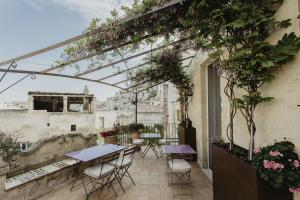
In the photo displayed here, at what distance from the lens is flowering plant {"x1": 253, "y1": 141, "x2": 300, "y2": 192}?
1614 millimetres

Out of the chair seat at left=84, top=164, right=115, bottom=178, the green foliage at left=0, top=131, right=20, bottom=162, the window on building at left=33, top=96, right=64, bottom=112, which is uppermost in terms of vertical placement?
the window on building at left=33, top=96, right=64, bottom=112

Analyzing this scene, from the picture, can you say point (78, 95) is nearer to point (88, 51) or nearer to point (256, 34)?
point (88, 51)

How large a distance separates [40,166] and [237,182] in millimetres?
3819

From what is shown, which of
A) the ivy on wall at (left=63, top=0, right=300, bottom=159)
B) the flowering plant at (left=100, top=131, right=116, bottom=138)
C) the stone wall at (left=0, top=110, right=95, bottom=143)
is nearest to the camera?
the ivy on wall at (left=63, top=0, right=300, bottom=159)

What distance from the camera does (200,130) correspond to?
5262mm

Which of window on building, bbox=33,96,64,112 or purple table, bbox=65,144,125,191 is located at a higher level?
window on building, bbox=33,96,64,112

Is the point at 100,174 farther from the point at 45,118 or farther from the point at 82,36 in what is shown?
the point at 45,118

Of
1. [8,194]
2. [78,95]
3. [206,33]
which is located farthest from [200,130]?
[78,95]

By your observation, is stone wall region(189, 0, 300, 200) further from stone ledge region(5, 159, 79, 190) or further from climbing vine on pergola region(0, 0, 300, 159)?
stone ledge region(5, 159, 79, 190)

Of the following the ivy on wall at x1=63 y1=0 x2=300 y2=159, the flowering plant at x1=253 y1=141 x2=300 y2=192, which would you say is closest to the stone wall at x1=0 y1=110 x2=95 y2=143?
the ivy on wall at x1=63 y1=0 x2=300 y2=159

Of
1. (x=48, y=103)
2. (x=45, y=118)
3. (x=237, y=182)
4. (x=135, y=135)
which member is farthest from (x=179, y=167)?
(x=48, y=103)

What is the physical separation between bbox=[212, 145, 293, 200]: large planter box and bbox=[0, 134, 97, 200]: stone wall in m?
3.00

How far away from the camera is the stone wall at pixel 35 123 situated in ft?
50.8

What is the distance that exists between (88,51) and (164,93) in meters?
10.9
